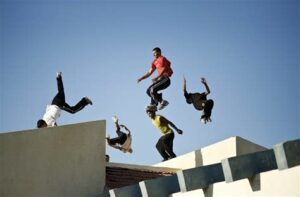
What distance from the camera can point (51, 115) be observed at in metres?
12.8

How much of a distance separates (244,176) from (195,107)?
673 cm

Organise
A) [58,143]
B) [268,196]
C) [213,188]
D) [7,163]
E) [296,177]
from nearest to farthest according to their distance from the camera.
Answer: [296,177] → [268,196] → [213,188] → [7,163] → [58,143]

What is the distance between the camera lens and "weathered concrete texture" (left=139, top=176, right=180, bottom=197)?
27.6 ft

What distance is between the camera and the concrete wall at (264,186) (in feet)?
20.7

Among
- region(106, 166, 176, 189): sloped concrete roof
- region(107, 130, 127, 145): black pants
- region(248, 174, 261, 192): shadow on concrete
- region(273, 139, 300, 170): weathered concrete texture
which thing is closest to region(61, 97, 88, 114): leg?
region(107, 130, 127, 145): black pants

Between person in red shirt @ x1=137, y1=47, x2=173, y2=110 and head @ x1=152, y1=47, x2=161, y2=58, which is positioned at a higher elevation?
head @ x1=152, y1=47, x2=161, y2=58

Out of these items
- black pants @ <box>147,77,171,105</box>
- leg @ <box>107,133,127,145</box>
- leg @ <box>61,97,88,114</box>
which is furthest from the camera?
leg @ <box>107,133,127,145</box>

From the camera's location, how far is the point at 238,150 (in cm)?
1265

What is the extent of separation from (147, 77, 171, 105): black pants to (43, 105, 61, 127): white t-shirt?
2.09 metres

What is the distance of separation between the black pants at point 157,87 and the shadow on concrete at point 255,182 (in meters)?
6.81

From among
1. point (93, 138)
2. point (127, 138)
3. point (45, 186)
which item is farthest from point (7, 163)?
point (127, 138)

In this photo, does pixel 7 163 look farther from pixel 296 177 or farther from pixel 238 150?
pixel 296 177

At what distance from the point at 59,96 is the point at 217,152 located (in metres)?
3.42

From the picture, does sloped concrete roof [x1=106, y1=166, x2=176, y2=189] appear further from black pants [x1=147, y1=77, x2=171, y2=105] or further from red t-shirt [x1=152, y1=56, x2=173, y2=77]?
red t-shirt [x1=152, y1=56, x2=173, y2=77]
